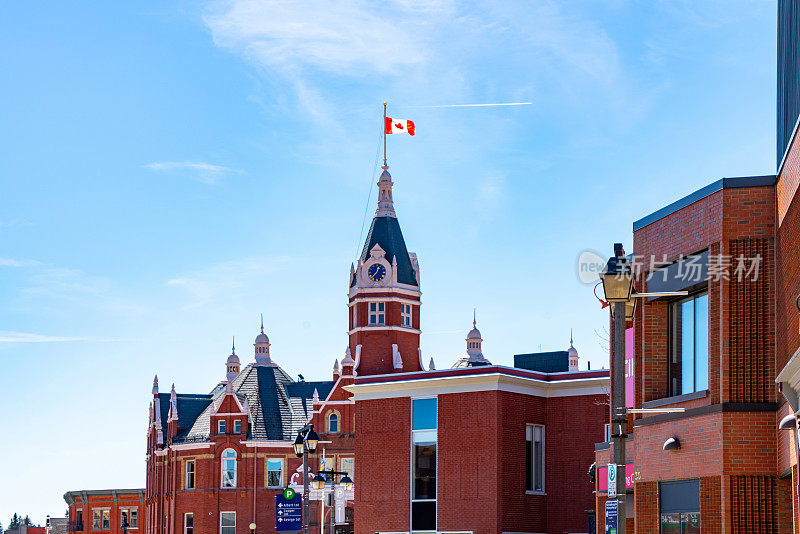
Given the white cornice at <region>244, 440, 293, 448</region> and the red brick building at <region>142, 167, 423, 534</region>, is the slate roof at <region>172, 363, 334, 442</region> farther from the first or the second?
the white cornice at <region>244, 440, 293, 448</region>

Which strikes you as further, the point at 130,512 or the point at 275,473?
the point at 130,512

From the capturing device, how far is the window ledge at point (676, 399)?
1972 centimetres

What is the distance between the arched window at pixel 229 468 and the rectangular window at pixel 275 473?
248 cm

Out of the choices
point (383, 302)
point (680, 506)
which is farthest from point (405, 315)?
point (680, 506)

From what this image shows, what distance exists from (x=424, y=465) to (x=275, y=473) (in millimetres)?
38488

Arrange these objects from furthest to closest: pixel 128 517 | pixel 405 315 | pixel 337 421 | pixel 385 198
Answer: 1. pixel 128 517
2. pixel 337 421
3. pixel 385 198
4. pixel 405 315

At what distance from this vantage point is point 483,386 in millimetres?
44000

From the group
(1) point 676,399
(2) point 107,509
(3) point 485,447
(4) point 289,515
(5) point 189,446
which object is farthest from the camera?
(2) point 107,509

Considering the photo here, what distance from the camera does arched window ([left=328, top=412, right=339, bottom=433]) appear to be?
3147 inches

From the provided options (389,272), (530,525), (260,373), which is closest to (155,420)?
(260,373)

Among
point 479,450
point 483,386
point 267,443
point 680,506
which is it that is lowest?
point 267,443

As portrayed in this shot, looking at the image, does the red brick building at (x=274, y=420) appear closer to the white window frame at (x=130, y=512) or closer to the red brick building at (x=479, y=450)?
the white window frame at (x=130, y=512)

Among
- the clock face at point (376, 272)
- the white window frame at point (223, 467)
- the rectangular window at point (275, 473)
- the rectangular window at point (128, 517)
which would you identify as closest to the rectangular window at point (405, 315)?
the clock face at point (376, 272)

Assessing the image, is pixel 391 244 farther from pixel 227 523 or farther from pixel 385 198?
pixel 227 523
